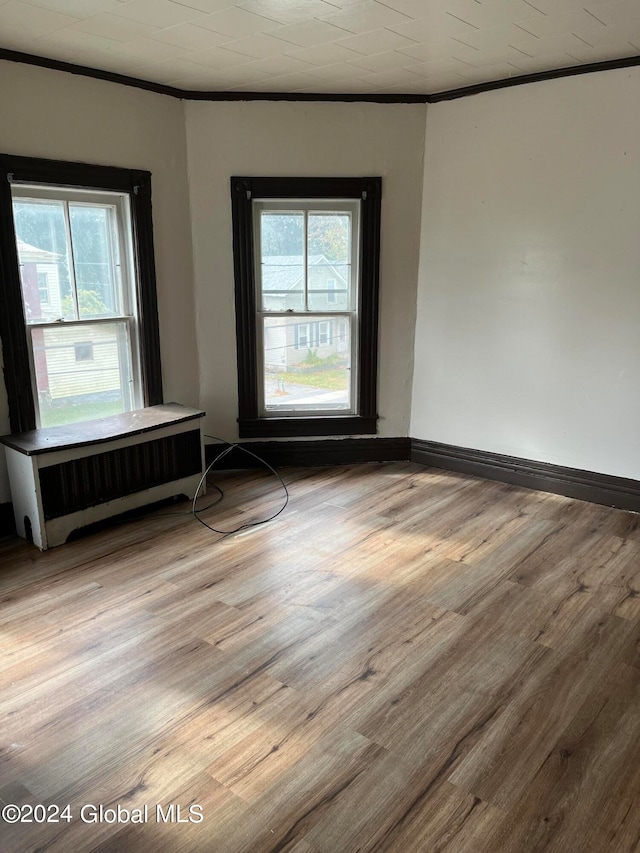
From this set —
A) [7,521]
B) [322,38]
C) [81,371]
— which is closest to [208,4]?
[322,38]

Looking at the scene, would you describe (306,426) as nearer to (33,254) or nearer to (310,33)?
(33,254)

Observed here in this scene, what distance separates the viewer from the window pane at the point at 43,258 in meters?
3.52

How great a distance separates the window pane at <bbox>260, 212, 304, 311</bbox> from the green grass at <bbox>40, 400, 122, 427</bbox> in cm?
128

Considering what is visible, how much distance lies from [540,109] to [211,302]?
2.45 meters

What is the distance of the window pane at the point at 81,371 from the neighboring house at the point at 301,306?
105 centimetres

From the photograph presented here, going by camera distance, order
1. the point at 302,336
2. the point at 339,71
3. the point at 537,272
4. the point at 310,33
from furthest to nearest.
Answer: the point at 302,336 → the point at 537,272 → the point at 339,71 → the point at 310,33

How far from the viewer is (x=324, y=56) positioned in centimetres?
346

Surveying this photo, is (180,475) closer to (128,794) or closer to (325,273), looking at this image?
(325,273)

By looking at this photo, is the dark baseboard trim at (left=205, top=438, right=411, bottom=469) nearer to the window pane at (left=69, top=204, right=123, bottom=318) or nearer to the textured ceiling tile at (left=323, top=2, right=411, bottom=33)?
the window pane at (left=69, top=204, right=123, bottom=318)

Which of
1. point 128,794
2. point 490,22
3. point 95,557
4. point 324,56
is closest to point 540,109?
point 490,22

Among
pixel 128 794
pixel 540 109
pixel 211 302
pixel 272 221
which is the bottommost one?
pixel 128 794

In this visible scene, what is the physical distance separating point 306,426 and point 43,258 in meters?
2.09

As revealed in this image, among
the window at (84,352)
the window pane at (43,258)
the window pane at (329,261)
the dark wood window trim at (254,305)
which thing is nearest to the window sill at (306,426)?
the dark wood window trim at (254,305)

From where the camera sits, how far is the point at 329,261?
4480mm
